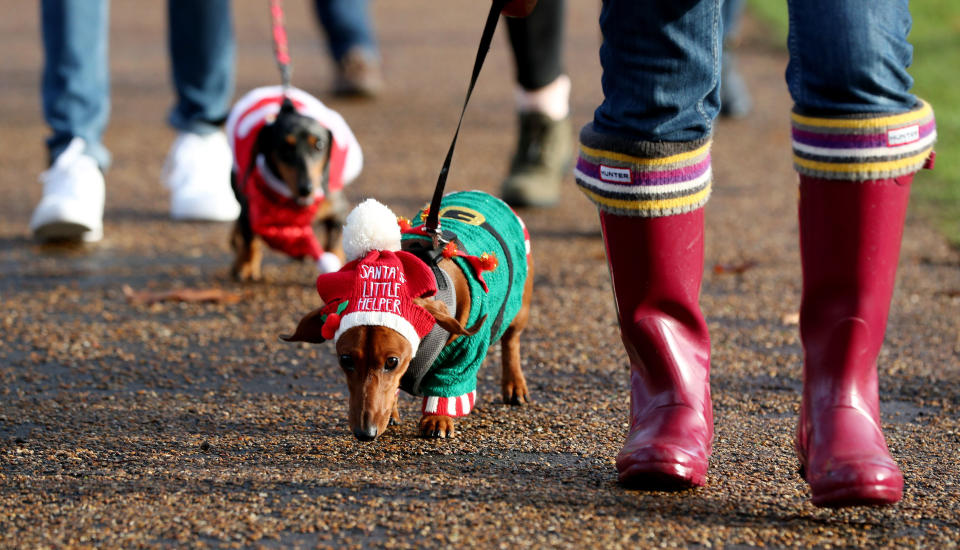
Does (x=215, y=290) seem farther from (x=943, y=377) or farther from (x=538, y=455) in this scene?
(x=943, y=377)

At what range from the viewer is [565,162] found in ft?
17.8

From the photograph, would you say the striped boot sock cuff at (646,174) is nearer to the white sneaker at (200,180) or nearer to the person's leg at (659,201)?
the person's leg at (659,201)

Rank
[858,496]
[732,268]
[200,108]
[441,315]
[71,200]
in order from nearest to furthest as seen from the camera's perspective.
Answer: [858,496]
[441,315]
[732,268]
[71,200]
[200,108]

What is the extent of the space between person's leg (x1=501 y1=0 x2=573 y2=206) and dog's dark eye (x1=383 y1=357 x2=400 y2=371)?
9.02 feet

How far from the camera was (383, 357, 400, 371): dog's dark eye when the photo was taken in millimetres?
2418

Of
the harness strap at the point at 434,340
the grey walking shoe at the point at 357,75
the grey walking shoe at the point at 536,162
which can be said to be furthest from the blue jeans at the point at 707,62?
the grey walking shoe at the point at 357,75

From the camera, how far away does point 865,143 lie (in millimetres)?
2146

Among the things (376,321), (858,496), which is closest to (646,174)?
(376,321)

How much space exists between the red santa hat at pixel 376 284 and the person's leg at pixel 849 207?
77cm

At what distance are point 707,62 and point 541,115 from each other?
2867mm

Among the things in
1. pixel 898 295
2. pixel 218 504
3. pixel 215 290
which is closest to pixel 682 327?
pixel 218 504

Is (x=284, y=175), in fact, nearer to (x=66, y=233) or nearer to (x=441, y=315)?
(x=66, y=233)

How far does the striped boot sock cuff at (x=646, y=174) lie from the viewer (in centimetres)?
234

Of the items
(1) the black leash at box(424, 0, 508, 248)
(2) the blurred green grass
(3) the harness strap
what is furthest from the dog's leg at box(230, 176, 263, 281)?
(2) the blurred green grass
